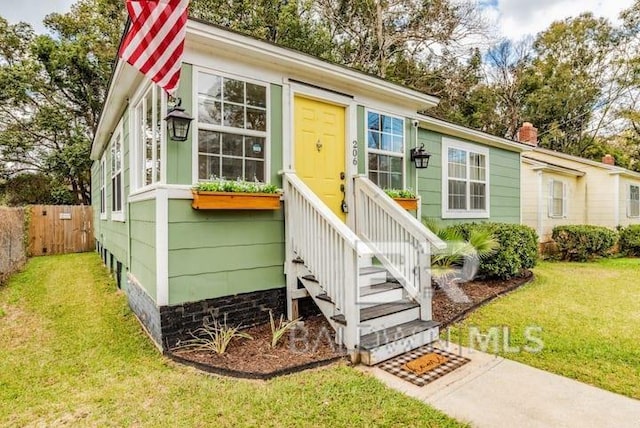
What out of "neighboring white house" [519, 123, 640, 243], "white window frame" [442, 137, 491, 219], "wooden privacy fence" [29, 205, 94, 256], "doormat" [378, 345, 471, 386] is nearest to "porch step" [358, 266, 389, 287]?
"doormat" [378, 345, 471, 386]

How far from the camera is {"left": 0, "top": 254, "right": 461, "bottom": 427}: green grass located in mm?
2514

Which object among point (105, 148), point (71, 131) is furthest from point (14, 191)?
point (105, 148)

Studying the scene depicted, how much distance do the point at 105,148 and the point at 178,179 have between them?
678cm

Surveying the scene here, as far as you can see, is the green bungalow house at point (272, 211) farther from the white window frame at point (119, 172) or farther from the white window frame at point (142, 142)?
the white window frame at point (119, 172)

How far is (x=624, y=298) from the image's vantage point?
5.68 meters

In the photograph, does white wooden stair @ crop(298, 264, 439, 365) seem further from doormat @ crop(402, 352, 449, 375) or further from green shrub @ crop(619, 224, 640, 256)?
green shrub @ crop(619, 224, 640, 256)

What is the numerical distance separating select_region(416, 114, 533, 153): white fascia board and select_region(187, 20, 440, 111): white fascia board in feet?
3.68

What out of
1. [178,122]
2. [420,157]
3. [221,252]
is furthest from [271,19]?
[221,252]

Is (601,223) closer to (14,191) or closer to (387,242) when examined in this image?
(387,242)

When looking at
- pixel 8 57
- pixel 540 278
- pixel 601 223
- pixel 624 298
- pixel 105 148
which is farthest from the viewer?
pixel 8 57

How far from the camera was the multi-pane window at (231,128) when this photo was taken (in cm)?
384

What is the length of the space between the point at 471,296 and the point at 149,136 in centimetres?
496

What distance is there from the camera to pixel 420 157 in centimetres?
589

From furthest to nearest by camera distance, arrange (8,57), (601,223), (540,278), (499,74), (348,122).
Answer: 1. (499,74)
2. (8,57)
3. (601,223)
4. (540,278)
5. (348,122)
